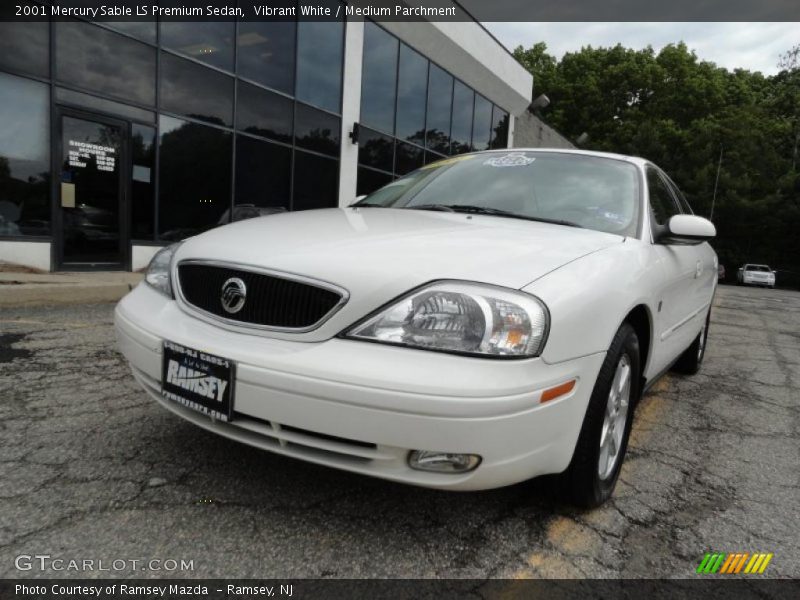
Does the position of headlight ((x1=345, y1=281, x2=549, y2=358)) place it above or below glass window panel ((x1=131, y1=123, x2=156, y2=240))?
below

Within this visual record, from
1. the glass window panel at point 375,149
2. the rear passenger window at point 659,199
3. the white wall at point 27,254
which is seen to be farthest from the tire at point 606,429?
the glass window panel at point 375,149

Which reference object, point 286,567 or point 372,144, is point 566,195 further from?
point 372,144

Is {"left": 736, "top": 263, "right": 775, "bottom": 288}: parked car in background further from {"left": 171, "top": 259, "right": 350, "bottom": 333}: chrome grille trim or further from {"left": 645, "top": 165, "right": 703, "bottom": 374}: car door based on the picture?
{"left": 171, "top": 259, "right": 350, "bottom": 333}: chrome grille trim

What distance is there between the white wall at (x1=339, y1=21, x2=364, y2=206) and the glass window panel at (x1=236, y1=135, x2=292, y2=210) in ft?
4.87

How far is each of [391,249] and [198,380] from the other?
0.74 m

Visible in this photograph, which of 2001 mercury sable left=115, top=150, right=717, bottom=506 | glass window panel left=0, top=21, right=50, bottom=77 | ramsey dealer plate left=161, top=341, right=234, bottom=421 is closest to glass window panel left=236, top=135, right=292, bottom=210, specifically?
glass window panel left=0, top=21, right=50, bottom=77

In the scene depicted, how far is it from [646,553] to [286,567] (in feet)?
3.73

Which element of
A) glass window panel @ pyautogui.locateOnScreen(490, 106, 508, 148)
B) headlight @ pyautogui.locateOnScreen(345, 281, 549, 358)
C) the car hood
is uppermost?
glass window panel @ pyautogui.locateOnScreen(490, 106, 508, 148)

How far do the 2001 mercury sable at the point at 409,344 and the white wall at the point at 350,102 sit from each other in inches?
376

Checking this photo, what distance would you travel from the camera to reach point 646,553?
1822 mm

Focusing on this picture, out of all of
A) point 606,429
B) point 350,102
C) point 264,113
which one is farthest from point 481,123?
point 606,429

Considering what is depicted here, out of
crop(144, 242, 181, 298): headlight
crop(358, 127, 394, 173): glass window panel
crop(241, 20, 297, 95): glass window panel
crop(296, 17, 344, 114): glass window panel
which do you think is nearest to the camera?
crop(144, 242, 181, 298): headlight

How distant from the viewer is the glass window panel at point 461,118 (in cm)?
1599

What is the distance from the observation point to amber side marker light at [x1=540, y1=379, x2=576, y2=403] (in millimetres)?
1627
